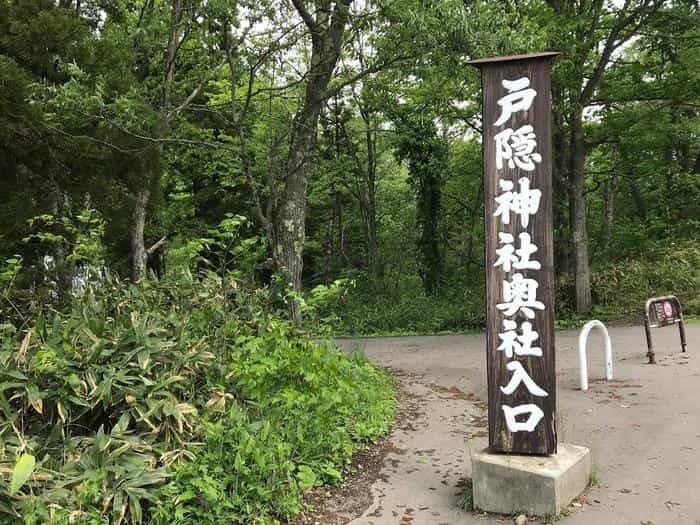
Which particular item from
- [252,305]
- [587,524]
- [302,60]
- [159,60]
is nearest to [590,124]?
[302,60]

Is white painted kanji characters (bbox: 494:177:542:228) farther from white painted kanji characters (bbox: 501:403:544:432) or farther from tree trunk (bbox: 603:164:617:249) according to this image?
tree trunk (bbox: 603:164:617:249)

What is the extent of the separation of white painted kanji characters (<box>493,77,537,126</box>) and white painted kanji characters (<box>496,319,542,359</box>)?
1.43 meters

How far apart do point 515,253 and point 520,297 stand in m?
0.31

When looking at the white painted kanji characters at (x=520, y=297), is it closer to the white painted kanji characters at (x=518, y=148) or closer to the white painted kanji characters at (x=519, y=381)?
the white painted kanji characters at (x=519, y=381)

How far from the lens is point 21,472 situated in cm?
289

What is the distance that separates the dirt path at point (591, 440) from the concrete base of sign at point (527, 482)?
0.32ft

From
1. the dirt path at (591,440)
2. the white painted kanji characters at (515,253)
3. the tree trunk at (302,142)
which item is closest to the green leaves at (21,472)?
the dirt path at (591,440)

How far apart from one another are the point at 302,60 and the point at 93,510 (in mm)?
11988

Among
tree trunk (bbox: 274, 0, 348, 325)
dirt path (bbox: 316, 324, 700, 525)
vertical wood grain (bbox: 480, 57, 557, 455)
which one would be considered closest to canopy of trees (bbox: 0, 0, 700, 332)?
tree trunk (bbox: 274, 0, 348, 325)

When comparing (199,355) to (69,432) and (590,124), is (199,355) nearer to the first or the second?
(69,432)

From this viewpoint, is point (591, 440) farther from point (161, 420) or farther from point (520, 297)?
point (161, 420)

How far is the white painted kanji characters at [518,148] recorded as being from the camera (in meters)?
3.86

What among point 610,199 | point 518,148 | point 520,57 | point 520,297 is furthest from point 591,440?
point 610,199

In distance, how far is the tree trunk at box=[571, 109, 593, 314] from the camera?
42.6 ft
